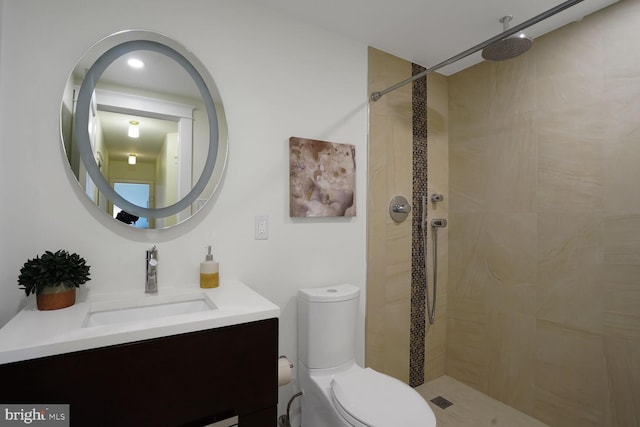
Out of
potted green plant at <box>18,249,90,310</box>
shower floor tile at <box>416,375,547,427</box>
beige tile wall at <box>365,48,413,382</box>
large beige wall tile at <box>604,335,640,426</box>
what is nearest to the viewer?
potted green plant at <box>18,249,90,310</box>

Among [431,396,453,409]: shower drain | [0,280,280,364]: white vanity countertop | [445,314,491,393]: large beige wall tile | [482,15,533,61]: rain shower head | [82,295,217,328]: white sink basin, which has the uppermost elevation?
[482,15,533,61]: rain shower head

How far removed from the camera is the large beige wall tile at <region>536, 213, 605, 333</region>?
1.64 meters

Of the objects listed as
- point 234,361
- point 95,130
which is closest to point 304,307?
point 234,361

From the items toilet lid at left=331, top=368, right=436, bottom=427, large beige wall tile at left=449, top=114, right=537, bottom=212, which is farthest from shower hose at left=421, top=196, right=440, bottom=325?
toilet lid at left=331, top=368, right=436, bottom=427

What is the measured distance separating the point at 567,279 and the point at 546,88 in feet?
3.82

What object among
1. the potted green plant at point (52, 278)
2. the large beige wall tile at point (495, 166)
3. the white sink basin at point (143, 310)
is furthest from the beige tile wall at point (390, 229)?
the potted green plant at point (52, 278)

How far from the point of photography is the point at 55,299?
1.06 m

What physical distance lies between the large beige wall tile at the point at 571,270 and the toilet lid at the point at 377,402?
111 cm

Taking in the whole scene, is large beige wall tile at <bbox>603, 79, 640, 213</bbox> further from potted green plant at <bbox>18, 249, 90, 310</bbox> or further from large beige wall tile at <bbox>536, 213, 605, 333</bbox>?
potted green plant at <bbox>18, 249, 90, 310</bbox>

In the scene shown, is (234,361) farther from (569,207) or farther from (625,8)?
(625,8)

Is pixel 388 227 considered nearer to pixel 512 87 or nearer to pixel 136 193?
pixel 512 87

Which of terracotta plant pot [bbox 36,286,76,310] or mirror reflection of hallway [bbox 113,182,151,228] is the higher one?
mirror reflection of hallway [bbox 113,182,151,228]

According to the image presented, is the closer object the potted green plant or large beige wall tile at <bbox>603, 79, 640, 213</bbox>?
the potted green plant

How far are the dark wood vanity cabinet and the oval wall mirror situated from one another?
0.64 m
